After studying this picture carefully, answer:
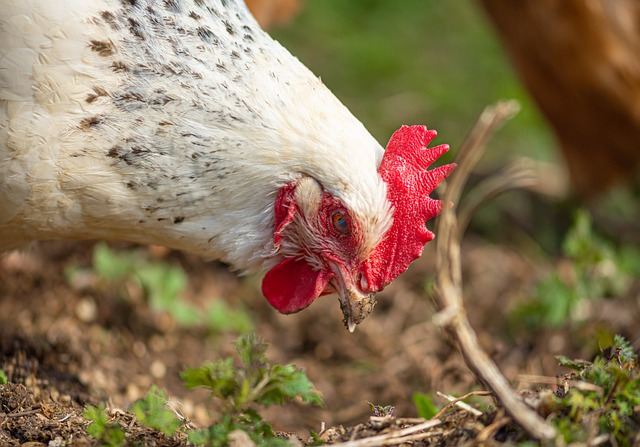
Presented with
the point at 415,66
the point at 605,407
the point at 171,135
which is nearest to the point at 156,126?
the point at 171,135

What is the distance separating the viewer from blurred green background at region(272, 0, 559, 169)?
7.16 m

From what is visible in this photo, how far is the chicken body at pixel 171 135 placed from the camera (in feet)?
7.98

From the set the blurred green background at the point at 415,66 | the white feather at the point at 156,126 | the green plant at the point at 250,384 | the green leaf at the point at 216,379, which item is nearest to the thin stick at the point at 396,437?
the green plant at the point at 250,384

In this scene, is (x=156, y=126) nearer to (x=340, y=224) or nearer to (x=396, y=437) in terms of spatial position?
(x=340, y=224)

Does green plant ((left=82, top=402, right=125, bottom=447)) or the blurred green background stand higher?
the blurred green background

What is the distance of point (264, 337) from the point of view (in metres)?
4.07

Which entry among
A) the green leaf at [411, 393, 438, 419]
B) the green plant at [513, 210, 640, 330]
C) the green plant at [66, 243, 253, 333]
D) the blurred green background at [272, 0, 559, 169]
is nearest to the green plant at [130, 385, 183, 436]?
the green leaf at [411, 393, 438, 419]

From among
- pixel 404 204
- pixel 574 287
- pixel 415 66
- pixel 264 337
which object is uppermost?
pixel 404 204

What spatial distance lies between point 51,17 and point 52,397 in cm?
127

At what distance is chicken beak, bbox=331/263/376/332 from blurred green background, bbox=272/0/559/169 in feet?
12.5

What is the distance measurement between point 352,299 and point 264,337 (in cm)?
151

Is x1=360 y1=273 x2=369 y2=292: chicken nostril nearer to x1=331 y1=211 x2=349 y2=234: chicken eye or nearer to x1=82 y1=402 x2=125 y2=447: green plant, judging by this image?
x1=331 y1=211 x2=349 y2=234: chicken eye

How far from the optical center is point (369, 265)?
104 inches

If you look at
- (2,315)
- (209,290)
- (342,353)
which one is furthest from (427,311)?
(2,315)
